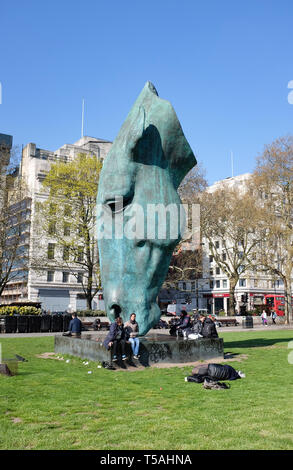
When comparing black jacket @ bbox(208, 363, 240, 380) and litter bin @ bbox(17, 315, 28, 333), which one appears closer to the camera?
black jacket @ bbox(208, 363, 240, 380)

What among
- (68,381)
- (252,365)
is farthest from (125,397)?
(252,365)

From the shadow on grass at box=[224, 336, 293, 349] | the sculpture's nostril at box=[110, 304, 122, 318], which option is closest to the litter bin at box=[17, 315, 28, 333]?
the shadow on grass at box=[224, 336, 293, 349]

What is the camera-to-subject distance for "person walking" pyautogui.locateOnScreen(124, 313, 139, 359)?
1104 centimetres

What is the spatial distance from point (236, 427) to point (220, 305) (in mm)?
65563

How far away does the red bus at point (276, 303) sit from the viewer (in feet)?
189

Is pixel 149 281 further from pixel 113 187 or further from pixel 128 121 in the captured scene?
pixel 128 121

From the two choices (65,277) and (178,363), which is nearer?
(178,363)

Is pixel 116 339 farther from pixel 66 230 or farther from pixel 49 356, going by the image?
pixel 66 230

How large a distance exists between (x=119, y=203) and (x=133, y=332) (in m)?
3.91

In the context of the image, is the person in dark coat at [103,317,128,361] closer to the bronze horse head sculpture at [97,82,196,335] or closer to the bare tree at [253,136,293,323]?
the bronze horse head sculpture at [97,82,196,335]

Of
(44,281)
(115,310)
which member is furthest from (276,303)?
(115,310)

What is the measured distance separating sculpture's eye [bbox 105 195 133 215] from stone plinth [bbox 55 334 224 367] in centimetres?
396

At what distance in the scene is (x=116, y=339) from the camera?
427 inches

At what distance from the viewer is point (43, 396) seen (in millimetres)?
7145
